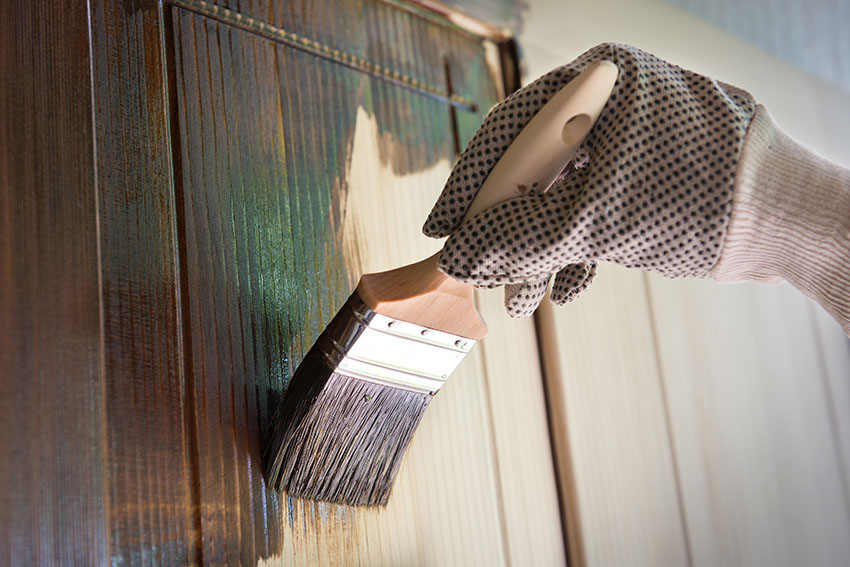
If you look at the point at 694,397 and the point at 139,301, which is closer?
the point at 139,301

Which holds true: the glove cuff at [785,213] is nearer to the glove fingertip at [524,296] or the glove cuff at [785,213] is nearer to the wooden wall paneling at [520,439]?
the glove fingertip at [524,296]

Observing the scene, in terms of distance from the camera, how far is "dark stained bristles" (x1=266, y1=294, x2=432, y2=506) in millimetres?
691

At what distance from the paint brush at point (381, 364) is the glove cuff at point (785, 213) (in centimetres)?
11

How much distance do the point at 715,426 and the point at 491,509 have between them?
1.44ft

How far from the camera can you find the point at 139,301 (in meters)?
0.69

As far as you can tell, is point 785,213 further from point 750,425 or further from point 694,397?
point 750,425

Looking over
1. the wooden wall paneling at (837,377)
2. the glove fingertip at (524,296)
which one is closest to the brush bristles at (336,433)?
the glove fingertip at (524,296)

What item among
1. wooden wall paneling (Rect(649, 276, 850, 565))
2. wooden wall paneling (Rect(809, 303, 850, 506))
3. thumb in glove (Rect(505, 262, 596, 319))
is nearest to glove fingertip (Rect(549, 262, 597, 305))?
thumb in glove (Rect(505, 262, 596, 319))

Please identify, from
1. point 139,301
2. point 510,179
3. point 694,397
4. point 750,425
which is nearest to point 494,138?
point 510,179

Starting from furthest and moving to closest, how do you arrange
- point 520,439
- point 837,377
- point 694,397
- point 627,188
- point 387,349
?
1. point 837,377
2. point 694,397
3. point 520,439
4. point 387,349
5. point 627,188

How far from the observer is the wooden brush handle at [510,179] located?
600 millimetres

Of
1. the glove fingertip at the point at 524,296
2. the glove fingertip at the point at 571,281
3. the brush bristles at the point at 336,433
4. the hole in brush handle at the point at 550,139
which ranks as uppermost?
the hole in brush handle at the point at 550,139

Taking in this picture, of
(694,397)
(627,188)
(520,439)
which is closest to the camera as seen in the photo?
(627,188)

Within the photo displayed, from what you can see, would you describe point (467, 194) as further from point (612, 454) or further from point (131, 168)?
point (612, 454)
